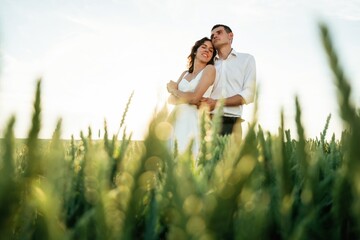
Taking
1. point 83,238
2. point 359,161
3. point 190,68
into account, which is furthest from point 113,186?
point 190,68

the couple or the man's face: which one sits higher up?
the man's face

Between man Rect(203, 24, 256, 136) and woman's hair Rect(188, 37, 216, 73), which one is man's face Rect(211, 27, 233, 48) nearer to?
man Rect(203, 24, 256, 136)

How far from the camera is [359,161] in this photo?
0.86 ft

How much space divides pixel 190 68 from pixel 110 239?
8140 millimetres

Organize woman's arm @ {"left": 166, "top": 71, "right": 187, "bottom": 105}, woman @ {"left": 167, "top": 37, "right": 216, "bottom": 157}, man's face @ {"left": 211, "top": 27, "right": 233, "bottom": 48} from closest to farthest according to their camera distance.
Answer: woman's arm @ {"left": 166, "top": 71, "right": 187, "bottom": 105} → woman @ {"left": 167, "top": 37, "right": 216, "bottom": 157} → man's face @ {"left": 211, "top": 27, "right": 233, "bottom": 48}

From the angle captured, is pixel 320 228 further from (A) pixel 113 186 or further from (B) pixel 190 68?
(B) pixel 190 68

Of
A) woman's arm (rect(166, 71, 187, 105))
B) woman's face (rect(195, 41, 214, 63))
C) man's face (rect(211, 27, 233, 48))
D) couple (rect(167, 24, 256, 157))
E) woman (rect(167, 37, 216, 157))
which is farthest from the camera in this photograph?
man's face (rect(211, 27, 233, 48))

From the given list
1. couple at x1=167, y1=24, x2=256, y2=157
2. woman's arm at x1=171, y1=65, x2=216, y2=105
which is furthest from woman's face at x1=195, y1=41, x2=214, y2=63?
woman's arm at x1=171, y1=65, x2=216, y2=105

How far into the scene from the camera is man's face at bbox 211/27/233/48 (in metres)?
7.69

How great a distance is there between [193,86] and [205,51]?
2.56 feet

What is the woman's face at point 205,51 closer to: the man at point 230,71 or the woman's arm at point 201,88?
the man at point 230,71

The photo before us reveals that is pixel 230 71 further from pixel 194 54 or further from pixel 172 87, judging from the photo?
pixel 172 87

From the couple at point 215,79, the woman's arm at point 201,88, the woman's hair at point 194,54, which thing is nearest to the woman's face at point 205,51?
the couple at point 215,79

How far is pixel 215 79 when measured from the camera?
24.3ft
